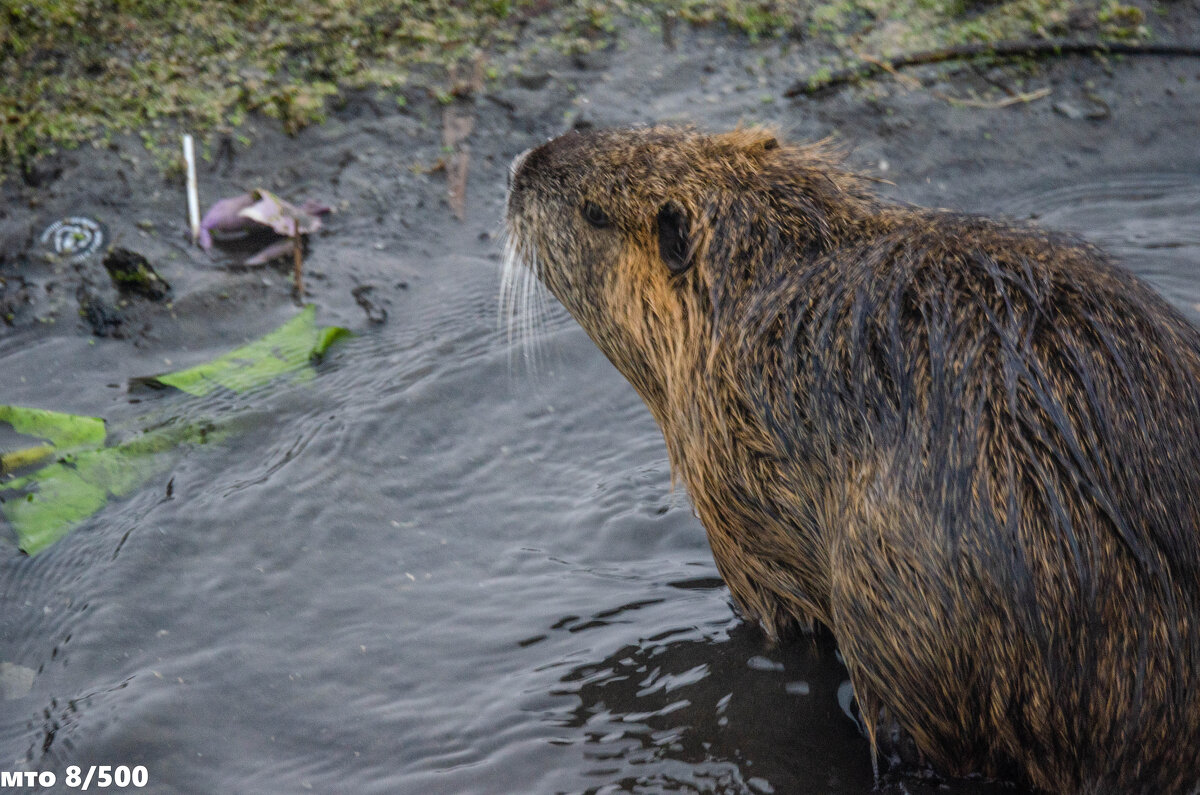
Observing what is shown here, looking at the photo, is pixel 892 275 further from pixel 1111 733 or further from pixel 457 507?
pixel 457 507

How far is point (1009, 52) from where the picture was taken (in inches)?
172

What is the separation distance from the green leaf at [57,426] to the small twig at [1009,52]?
2.70 metres

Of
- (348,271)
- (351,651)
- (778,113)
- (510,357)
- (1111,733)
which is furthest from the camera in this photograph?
(778,113)

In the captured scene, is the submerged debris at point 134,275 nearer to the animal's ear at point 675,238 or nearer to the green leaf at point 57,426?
the green leaf at point 57,426

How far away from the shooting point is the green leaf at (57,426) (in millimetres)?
2949

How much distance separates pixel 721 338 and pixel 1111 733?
3.18 feet

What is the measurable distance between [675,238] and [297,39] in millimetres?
2570

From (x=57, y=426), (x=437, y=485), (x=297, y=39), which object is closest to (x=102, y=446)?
(x=57, y=426)

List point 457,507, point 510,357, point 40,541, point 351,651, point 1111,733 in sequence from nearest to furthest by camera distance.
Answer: point 1111,733 < point 351,651 < point 40,541 < point 457,507 < point 510,357

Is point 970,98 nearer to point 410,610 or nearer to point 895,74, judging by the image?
point 895,74

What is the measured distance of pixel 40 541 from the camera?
2.66 meters

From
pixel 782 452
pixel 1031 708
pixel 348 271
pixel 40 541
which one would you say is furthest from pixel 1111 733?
pixel 348 271

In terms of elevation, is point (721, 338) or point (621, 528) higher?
point (721, 338)

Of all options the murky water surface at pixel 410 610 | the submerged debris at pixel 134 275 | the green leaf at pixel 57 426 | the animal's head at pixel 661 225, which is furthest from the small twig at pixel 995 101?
the green leaf at pixel 57 426
